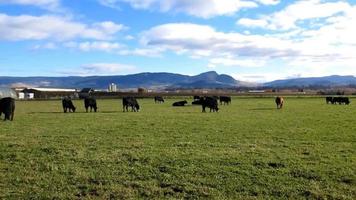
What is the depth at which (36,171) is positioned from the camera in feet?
42.2

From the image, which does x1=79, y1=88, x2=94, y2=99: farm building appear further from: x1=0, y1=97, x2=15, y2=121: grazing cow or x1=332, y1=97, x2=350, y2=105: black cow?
x1=0, y1=97, x2=15, y2=121: grazing cow

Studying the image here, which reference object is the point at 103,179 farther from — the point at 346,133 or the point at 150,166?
the point at 346,133

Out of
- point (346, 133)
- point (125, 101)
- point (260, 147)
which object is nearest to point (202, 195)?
point (260, 147)

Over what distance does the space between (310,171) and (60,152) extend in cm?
846

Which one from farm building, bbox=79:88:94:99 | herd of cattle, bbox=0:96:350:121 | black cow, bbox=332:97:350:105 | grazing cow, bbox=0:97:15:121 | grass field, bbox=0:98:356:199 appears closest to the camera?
grass field, bbox=0:98:356:199

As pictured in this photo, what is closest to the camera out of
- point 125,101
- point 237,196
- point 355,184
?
point 237,196

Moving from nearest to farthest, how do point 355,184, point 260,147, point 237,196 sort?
1. point 237,196
2. point 355,184
3. point 260,147

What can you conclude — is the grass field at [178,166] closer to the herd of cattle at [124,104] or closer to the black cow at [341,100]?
the herd of cattle at [124,104]

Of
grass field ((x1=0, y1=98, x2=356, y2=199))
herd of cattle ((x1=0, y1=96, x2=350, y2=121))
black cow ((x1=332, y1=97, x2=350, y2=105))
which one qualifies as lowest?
black cow ((x1=332, y1=97, x2=350, y2=105))

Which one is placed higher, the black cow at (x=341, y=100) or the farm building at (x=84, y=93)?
the farm building at (x=84, y=93)

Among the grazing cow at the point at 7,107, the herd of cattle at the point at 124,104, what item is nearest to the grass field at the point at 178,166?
the grazing cow at the point at 7,107

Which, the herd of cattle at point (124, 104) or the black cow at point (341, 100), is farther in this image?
the black cow at point (341, 100)

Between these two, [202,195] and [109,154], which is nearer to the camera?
[202,195]

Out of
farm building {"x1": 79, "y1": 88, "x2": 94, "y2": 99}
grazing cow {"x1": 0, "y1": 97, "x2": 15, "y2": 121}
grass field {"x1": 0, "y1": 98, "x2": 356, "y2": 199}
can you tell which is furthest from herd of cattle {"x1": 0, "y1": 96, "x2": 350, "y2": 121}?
farm building {"x1": 79, "y1": 88, "x2": 94, "y2": 99}
